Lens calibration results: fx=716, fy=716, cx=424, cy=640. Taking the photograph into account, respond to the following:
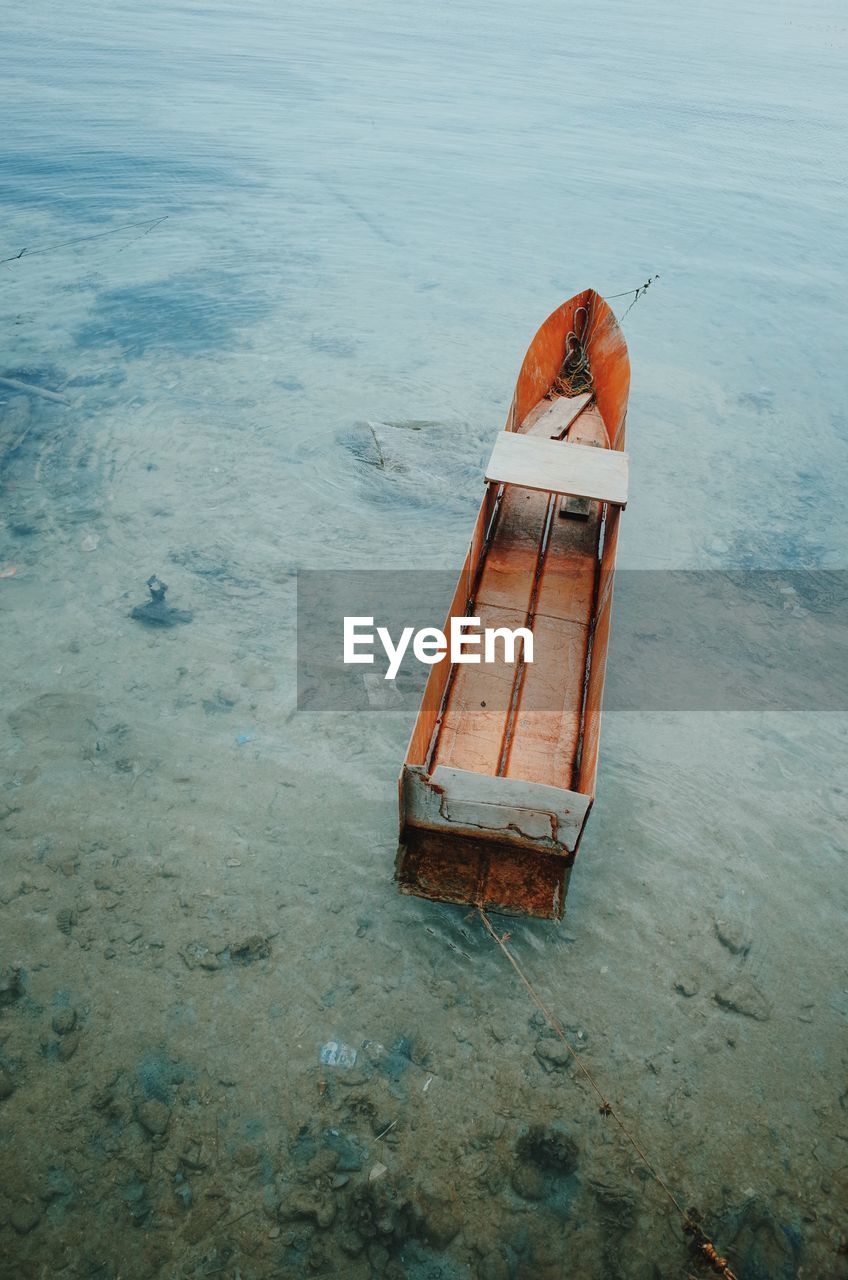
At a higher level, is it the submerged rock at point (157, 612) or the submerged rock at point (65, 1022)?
the submerged rock at point (157, 612)

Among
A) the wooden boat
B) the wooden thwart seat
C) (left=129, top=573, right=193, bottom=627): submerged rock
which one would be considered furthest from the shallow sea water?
the wooden thwart seat

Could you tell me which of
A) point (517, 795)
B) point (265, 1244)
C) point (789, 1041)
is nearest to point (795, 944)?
point (789, 1041)

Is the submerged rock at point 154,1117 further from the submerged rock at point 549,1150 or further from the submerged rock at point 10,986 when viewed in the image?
the submerged rock at point 549,1150

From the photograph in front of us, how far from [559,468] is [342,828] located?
3.59 metres

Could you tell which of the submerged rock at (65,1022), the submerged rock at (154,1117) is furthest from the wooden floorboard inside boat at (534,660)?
the submerged rock at (65,1022)

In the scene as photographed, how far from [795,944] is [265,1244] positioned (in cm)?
369

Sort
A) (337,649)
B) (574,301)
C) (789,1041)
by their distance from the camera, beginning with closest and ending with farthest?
(789,1041)
(337,649)
(574,301)

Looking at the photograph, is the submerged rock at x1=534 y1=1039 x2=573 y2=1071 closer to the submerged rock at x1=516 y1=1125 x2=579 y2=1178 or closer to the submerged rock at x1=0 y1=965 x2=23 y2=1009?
the submerged rock at x1=516 y1=1125 x2=579 y2=1178

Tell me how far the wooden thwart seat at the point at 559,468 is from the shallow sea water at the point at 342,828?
1704mm

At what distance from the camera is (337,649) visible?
22.3ft

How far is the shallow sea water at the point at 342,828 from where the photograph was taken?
3805 mm

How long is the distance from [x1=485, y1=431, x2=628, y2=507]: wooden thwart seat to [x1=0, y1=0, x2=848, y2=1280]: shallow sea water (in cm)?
170

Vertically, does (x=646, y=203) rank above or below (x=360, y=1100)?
above

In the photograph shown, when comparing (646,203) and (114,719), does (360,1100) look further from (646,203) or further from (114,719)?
(646,203)
